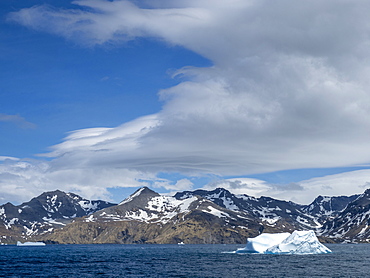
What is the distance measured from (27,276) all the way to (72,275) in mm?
10568

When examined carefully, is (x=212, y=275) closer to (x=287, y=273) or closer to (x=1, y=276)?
(x=287, y=273)

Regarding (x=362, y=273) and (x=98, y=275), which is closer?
(x=98, y=275)

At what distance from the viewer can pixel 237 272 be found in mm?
112562

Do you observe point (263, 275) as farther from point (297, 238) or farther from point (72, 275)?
point (297, 238)

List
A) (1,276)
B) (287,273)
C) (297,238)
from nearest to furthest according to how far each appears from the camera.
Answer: (1,276) < (287,273) < (297,238)

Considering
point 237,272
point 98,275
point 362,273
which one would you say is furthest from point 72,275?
point 362,273

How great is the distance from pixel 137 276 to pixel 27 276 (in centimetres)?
2657

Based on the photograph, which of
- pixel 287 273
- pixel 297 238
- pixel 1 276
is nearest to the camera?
pixel 1 276

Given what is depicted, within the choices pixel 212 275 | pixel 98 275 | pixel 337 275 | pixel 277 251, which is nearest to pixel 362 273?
pixel 337 275

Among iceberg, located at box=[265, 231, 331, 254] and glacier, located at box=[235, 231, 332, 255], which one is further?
iceberg, located at box=[265, 231, 331, 254]

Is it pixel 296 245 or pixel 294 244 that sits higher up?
pixel 294 244

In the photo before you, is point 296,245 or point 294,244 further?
point 296,245

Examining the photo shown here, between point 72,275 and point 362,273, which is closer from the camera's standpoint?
point 72,275

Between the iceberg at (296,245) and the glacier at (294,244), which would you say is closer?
the glacier at (294,244)
